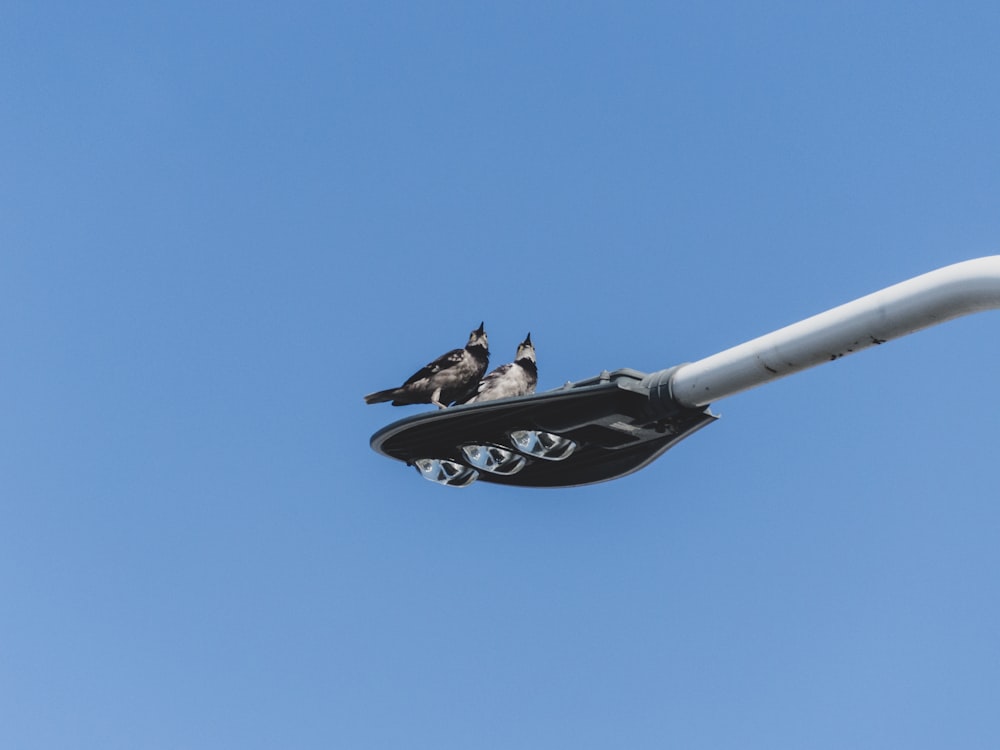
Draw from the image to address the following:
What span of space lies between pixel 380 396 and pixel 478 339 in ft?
2.70

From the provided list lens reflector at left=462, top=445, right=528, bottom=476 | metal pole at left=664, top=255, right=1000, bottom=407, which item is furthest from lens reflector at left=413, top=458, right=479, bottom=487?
metal pole at left=664, top=255, right=1000, bottom=407

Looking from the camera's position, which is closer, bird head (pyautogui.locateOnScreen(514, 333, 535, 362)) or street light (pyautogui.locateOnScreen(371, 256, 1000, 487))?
street light (pyautogui.locateOnScreen(371, 256, 1000, 487))

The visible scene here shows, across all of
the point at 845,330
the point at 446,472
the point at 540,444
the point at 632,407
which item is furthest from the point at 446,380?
the point at 845,330

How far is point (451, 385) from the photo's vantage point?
33.1 feet

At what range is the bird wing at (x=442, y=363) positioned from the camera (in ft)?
32.5

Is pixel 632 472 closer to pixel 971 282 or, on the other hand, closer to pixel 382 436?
pixel 382 436

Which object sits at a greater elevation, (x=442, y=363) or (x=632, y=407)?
(x=442, y=363)

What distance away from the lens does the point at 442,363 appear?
997 cm

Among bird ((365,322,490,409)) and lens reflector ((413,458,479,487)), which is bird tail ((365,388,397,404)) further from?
lens reflector ((413,458,479,487))

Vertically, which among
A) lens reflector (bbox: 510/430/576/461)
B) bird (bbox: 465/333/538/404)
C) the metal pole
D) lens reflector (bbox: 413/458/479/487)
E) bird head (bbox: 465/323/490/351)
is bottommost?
the metal pole

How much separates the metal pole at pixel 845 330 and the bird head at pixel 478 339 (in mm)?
5230

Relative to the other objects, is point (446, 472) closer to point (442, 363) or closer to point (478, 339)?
point (442, 363)

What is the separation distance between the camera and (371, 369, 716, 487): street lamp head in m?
5.94

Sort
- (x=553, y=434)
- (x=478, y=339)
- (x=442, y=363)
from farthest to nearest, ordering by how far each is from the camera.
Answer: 1. (x=478, y=339)
2. (x=442, y=363)
3. (x=553, y=434)
